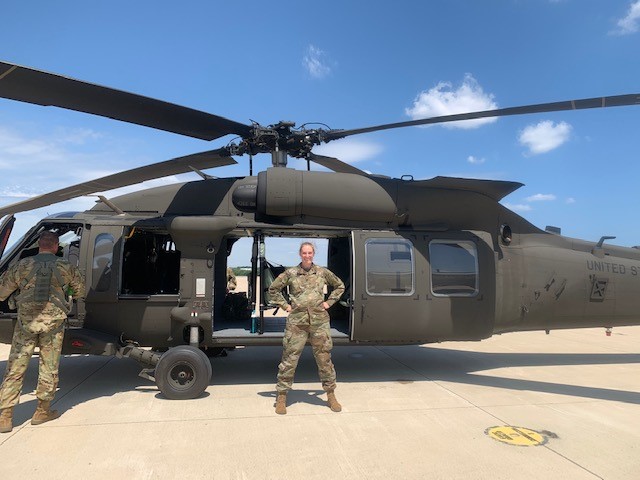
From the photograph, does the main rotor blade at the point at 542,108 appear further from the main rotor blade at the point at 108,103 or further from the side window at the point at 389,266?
the main rotor blade at the point at 108,103

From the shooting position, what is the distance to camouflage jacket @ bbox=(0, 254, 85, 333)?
454 centimetres

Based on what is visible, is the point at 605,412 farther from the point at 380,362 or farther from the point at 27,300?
the point at 27,300

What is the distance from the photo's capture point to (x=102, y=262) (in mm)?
5797

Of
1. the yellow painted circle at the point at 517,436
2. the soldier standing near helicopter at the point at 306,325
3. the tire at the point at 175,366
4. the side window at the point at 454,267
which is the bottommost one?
the yellow painted circle at the point at 517,436

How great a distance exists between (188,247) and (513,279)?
4.89 metres

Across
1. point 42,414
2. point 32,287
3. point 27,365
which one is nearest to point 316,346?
point 42,414

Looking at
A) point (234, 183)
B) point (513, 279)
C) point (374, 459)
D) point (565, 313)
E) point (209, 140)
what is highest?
point (209, 140)

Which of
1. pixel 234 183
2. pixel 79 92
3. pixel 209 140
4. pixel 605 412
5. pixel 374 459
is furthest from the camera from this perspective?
pixel 234 183

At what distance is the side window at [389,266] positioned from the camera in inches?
239

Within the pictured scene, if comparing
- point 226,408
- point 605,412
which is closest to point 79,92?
point 226,408

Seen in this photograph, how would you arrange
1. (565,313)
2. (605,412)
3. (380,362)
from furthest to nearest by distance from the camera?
(380,362) < (565,313) < (605,412)

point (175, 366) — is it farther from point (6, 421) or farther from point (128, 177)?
point (128, 177)

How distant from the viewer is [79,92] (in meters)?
4.49

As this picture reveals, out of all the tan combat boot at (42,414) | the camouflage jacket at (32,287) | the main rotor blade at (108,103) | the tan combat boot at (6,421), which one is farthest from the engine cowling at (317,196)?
the tan combat boot at (6,421)
